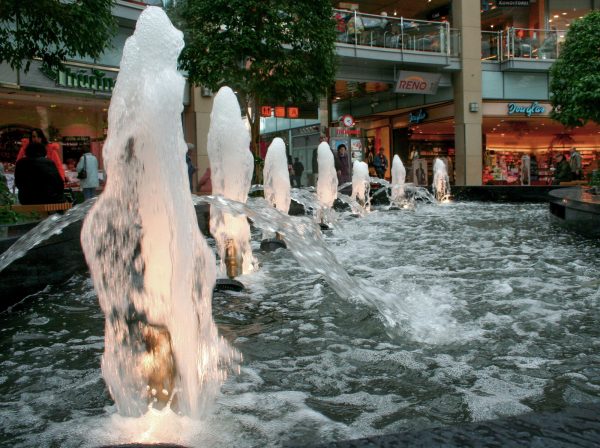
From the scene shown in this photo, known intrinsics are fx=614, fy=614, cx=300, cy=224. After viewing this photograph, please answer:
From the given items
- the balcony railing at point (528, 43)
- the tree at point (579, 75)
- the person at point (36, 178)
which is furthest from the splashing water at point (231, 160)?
the balcony railing at point (528, 43)

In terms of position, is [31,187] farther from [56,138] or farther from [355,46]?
[355,46]

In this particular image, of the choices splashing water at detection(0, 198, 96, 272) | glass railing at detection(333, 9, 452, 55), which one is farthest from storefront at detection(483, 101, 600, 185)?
splashing water at detection(0, 198, 96, 272)

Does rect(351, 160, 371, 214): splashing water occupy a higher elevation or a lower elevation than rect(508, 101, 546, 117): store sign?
lower

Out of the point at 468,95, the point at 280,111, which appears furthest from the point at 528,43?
the point at 280,111

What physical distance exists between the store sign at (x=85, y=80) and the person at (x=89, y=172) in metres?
3.07

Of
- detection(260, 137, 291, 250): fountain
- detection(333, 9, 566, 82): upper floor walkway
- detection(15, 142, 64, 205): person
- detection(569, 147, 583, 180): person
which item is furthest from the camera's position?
detection(569, 147, 583, 180): person

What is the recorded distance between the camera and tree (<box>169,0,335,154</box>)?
526 inches

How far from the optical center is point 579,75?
55.2 ft

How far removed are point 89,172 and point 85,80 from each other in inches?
153

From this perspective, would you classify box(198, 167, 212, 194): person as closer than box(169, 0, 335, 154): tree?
Yes

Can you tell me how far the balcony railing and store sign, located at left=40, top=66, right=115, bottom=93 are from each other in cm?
1570

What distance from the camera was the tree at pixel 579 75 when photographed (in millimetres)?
16484

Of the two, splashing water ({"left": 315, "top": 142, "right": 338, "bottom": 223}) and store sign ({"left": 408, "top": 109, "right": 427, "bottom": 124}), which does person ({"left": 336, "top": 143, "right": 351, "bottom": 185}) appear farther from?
store sign ({"left": 408, "top": 109, "right": 427, "bottom": 124})

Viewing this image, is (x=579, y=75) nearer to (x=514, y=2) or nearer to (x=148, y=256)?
(x=514, y=2)
